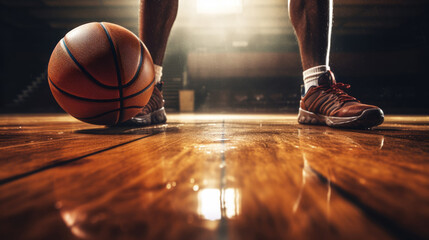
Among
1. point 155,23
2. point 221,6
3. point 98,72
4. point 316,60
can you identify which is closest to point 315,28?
point 316,60

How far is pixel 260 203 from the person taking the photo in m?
0.14

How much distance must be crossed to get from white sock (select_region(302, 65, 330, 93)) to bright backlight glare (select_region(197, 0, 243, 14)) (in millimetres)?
5698

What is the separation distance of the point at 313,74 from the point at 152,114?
62 cm

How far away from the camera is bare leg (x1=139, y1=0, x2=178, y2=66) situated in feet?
3.03

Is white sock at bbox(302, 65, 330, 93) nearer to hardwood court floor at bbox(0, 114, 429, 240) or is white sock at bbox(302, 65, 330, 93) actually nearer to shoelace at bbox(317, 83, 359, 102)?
shoelace at bbox(317, 83, 359, 102)

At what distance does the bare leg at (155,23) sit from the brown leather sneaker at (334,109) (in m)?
0.61

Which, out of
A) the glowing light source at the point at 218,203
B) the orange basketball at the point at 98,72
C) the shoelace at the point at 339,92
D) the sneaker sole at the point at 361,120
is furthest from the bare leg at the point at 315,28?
the glowing light source at the point at 218,203

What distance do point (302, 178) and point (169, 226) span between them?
122 millimetres

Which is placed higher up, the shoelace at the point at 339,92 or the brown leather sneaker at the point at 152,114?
the shoelace at the point at 339,92

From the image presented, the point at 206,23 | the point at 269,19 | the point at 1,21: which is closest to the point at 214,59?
the point at 206,23

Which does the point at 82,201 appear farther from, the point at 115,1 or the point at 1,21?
the point at 1,21

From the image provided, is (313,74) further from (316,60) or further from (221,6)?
(221,6)

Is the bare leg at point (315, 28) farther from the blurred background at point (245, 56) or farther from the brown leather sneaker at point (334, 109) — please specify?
the blurred background at point (245, 56)

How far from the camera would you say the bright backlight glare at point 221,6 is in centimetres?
600
